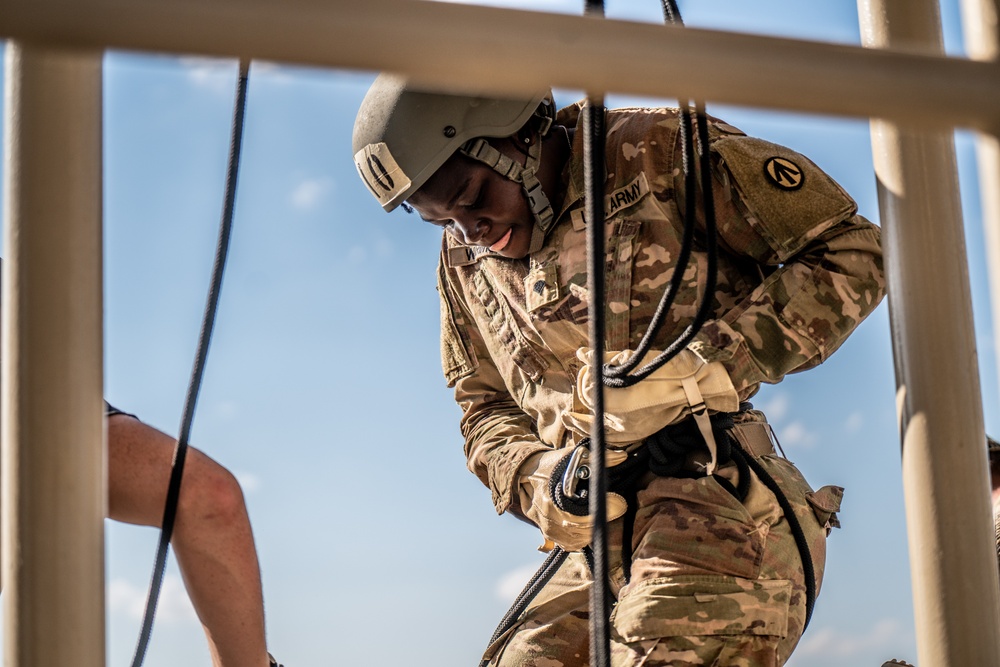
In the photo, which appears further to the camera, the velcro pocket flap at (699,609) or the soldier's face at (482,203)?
the soldier's face at (482,203)

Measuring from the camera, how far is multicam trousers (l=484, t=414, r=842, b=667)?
255cm

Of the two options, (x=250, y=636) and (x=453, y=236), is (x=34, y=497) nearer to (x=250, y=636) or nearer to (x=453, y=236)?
(x=250, y=636)

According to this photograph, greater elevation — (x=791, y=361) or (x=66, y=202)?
(x=791, y=361)

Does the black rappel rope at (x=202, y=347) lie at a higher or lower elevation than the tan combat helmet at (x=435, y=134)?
lower

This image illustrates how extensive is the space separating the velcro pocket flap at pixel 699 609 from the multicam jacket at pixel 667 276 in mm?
440

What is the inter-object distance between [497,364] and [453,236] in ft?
1.22

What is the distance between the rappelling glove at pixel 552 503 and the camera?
2.77 m

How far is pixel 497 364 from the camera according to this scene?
326 cm

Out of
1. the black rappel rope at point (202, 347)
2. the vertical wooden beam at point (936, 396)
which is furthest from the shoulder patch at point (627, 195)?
the vertical wooden beam at point (936, 396)

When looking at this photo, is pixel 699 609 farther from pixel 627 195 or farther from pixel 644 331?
pixel 627 195

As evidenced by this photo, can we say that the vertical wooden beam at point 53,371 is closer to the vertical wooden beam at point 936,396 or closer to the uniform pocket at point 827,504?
the vertical wooden beam at point 936,396

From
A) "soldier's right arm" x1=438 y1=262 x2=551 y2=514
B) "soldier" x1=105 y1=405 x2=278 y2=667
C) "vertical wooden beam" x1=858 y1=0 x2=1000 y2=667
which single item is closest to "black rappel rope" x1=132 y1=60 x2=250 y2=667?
"soldier" x1=105 y1=405 x2=278 y2=667

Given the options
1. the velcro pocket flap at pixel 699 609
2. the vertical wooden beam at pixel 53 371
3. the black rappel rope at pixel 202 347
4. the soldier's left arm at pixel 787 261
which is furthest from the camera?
the soldier's left arm at pixel 787 261

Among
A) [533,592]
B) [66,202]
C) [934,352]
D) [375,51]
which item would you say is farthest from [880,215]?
[533,592]
